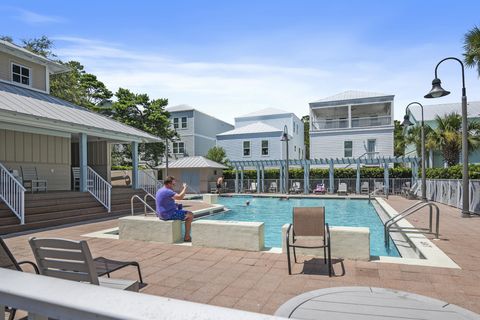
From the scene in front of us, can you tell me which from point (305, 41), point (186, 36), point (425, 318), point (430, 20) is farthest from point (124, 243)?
point (430, 20)

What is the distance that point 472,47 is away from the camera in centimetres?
1280

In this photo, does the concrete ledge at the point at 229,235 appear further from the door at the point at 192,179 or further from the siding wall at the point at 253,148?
the siding wall at the point at 253,148

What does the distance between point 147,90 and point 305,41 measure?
22.5 m

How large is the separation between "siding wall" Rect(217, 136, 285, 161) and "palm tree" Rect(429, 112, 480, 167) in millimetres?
12763

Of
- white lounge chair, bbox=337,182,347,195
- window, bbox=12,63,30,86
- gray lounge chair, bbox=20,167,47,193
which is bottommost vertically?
white lounge chair, bbox=337,182,347,195

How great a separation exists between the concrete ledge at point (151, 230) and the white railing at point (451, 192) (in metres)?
11.3

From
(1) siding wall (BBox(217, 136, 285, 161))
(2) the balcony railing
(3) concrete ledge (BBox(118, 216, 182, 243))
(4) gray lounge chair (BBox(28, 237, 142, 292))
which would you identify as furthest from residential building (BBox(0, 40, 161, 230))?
(2) the balcony railing

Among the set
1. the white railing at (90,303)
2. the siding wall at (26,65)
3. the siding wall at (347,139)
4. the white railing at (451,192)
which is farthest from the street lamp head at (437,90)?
the siding wall at (347,139)

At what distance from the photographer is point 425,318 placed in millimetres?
2439

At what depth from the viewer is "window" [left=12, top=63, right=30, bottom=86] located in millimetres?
15102

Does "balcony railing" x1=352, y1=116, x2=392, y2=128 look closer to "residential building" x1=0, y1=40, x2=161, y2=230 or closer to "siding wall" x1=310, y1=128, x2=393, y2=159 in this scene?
"siding wall" x1=310, y1=128, x2=393, y2=159

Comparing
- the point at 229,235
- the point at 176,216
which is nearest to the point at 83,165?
the point at 176,216

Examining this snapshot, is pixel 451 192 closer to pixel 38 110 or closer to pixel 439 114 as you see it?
pixel 38 110

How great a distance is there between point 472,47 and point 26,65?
1940 cm
